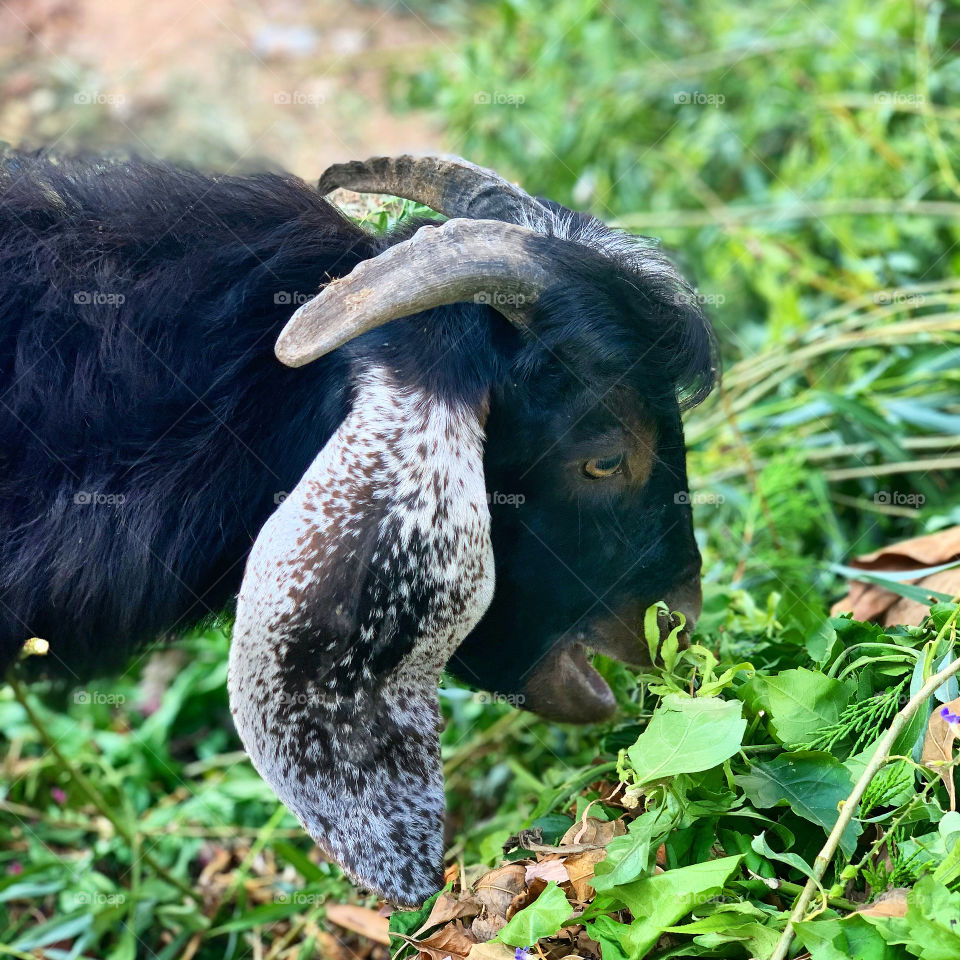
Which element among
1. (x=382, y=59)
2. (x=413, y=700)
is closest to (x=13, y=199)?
(x=413, y=700)

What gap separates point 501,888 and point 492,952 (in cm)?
22

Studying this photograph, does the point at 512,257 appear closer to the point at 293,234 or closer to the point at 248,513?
the point at 293,234

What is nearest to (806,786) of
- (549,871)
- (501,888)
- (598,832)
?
(598,832)

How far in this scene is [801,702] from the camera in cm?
266

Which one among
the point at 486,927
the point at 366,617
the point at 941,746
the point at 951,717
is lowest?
the point at 486,927

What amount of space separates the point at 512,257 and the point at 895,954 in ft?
5.89

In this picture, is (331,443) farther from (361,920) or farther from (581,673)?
(361,920)

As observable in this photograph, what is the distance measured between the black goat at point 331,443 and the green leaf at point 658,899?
669 mm

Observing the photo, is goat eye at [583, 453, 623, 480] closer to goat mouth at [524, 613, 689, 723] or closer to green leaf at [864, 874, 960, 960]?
goat mouth at [524, 613, 689, 723]

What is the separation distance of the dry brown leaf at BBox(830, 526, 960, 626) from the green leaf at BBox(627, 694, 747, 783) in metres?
1.11

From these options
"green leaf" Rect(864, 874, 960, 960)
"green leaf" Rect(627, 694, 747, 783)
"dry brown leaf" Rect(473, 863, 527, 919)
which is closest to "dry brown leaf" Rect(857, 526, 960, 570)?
"green leaf" Rect(627, 694, 747, 783)

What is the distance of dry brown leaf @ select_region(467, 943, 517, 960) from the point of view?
239 cm

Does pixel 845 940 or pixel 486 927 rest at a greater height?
pixel 845 940

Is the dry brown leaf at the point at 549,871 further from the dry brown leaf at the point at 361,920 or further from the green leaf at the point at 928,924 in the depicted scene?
the dry brown leaf at the point at 361,920
